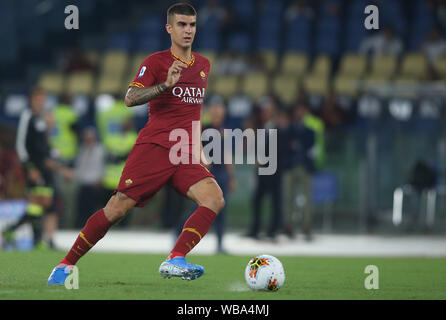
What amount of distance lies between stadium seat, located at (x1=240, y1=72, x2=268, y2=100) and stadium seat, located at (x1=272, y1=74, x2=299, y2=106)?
0.73 ft

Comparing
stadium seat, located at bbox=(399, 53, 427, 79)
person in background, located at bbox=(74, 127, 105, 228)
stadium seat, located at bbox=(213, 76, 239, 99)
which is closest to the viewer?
person in background, located at bbox=(74, 127, 105, 228)

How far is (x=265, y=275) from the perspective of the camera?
7.32 metres

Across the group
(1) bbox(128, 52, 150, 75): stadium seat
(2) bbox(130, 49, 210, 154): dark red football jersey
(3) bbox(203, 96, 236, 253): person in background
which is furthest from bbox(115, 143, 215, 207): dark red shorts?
(1) bbox(128, 52, 150, 75): stadium seat

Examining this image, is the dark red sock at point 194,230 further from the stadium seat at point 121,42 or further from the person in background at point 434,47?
the stadium seat at point 121,42

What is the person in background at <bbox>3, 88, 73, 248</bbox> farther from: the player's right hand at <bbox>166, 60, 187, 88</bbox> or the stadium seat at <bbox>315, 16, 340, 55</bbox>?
the stadium seat at <bbox>315, 16, 340, 55</bbox>

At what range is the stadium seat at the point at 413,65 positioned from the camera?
68.9ft

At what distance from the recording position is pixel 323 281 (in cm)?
862

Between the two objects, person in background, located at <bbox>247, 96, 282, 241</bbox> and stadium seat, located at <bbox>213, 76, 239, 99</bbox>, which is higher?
stadium seat, located at <bbox>213, 76, 239, 99</bbox>

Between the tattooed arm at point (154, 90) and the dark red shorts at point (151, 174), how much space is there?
Answer: 1.64 ft

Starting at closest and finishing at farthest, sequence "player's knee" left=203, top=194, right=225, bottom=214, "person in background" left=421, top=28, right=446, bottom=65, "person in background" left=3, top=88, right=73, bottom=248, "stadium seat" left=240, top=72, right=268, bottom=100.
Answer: "player's knee" left=203, top=194, right=225, bottom=214 → "person in background" left=3, top=88, right=73, bottom=248 → "stadium seat" left=240, top=72, right=268, bottom=100 → "person in background" left=421, top=28, right=446, bottom=65

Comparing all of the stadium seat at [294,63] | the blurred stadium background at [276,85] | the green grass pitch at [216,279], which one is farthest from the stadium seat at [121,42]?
the green grass pitch at [216,279]

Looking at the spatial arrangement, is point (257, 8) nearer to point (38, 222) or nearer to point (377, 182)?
point (377, 182)

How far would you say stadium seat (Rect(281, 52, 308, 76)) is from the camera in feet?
71.4

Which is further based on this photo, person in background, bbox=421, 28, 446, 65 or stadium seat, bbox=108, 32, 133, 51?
stadium seat, bbox=108, 32, 133, 51
